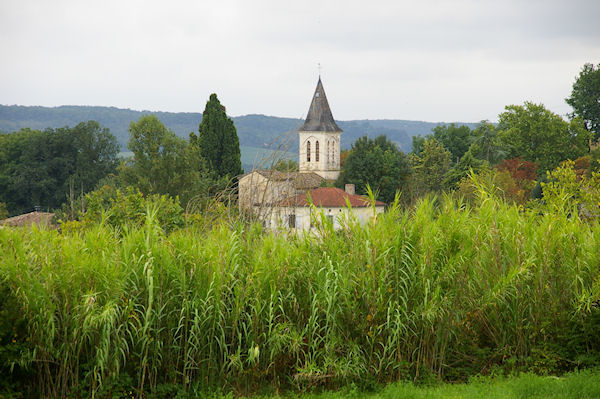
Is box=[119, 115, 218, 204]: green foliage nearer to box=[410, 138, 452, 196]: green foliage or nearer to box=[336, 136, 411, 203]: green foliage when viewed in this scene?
box=[336, 136, 411, 203]: green foliage

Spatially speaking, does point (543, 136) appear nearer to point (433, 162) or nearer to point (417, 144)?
point (433, 162)

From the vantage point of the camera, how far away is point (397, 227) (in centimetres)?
698

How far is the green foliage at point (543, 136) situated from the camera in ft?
Answer: 146

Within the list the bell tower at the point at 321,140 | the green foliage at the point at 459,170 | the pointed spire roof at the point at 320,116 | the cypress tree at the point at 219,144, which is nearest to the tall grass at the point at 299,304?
the green foliage at the point at 459,170

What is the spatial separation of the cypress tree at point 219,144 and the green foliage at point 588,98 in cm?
2857

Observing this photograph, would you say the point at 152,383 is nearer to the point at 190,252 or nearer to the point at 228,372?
the point at 228,372

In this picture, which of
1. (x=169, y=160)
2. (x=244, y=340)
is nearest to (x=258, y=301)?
(x=244, y=340)

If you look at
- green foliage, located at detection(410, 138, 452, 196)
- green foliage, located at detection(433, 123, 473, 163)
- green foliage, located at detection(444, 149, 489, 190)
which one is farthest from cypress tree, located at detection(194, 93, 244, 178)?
green foliage, located at detection(433, 123, 473, 163)

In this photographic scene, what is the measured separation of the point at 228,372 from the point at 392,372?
169cm

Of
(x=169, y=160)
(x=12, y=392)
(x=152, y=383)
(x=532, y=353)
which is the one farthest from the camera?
(x=169, y=160)

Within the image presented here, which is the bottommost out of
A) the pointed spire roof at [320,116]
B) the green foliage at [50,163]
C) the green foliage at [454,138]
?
the green foliage at [50,163]

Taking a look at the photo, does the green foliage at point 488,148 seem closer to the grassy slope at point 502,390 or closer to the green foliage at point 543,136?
the green foliage at point 543,136

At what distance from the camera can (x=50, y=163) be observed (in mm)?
60625

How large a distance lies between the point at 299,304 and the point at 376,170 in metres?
45.1
